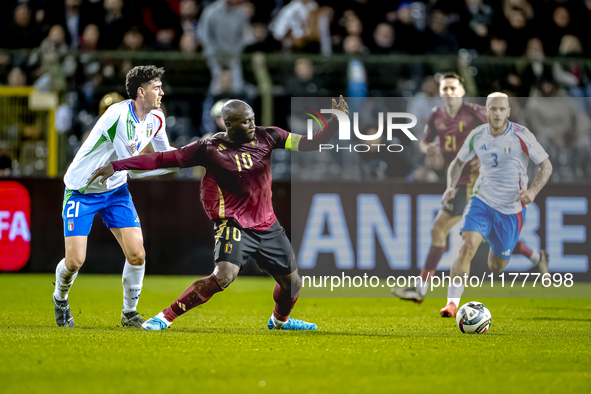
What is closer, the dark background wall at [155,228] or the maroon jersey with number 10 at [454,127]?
the maroon jersey with number 10 at [454,127]

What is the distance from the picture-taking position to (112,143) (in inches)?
257

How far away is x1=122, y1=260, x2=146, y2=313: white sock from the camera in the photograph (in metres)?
6.61

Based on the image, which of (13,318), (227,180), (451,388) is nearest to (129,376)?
(451,388)

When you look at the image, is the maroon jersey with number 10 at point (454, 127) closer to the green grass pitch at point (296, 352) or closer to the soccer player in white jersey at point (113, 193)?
the green grass pitch at point (296, 352)

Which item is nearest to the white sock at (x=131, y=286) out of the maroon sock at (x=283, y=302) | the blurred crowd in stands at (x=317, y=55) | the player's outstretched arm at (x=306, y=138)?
the maroon sock at (x=283, y=302)

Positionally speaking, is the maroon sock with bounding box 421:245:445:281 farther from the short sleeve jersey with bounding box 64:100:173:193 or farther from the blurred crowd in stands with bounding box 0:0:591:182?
the short sleeve jersey with bounding box 64:100:173:193

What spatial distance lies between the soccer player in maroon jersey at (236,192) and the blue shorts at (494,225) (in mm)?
2179

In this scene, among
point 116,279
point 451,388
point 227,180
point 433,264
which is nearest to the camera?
point 451,388

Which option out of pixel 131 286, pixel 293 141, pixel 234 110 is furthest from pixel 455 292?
pixel 131 286

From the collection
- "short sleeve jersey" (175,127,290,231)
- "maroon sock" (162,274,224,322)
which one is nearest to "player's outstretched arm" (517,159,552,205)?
"short sleeve jersey" (175,127,290,231)

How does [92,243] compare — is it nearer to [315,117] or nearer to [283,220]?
[283,220]

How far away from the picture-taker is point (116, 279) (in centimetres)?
1095

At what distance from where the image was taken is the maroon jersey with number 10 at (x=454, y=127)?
816cm

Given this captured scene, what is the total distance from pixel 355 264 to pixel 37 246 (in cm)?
473
